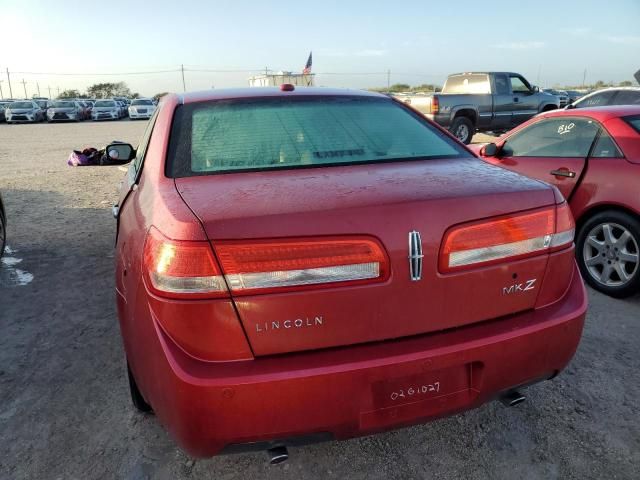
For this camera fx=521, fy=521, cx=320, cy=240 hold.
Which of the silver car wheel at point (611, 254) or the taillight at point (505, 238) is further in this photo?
the silver car wheel at point (611, 254)

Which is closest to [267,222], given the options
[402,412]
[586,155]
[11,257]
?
[402,412]

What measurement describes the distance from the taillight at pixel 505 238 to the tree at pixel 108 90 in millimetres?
85263

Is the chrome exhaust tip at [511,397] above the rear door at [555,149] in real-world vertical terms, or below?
below

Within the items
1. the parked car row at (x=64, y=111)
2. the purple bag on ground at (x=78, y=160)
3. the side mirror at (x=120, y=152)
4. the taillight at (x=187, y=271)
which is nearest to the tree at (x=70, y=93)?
the parked car row at (x=64, y=111)

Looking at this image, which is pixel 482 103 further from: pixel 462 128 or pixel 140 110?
pixel 140 110

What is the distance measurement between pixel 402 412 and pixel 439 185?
0.86 metres

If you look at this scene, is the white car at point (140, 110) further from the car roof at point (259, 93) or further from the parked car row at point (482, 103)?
the car roof at point (259, 93)

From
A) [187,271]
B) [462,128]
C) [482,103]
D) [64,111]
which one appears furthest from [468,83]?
[64,111]

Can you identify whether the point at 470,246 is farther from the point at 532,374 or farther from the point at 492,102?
the point at 492,102

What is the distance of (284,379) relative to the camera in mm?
1687

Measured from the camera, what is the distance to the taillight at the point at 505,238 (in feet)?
6.06

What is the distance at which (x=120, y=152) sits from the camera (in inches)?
153

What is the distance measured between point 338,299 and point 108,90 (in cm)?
8778

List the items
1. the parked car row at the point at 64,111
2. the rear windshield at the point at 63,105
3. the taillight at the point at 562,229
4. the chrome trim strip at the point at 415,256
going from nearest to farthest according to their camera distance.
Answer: the chrome trim strip at the point at 415,256 < the taillight at the point at 562,229 < the parked car row at the point at 64,111 < the rear windshield at the point at 63,105
